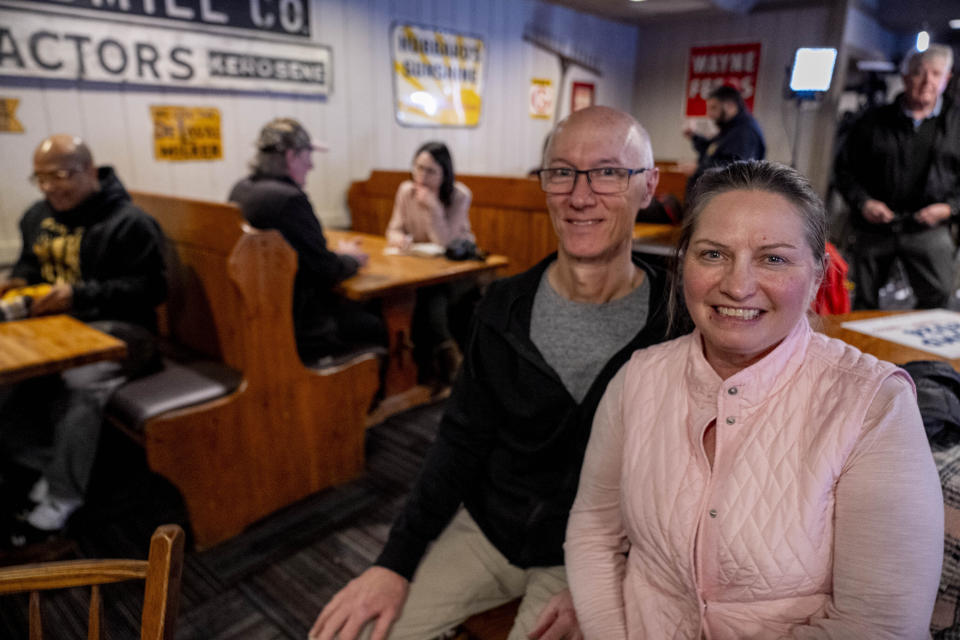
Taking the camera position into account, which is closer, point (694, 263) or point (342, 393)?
point (694, 263)

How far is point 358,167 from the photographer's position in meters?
4.67

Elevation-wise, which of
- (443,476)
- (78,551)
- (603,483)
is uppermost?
(603,483)

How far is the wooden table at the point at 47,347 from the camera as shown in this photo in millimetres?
1677

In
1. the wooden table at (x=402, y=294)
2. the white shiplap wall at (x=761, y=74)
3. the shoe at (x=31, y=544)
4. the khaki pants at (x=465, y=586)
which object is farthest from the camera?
the white shiplap wall at (x=761, y=74)

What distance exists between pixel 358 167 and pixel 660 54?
4315mm

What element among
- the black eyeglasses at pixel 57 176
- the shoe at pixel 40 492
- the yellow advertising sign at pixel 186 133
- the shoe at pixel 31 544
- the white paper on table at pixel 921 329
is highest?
the yellow advertising sign at pixel 186 133

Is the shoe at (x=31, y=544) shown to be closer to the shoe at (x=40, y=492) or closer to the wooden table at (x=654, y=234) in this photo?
the shoe at (x=40, y=492)

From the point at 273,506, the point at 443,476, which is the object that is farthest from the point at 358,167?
the point at 443,476

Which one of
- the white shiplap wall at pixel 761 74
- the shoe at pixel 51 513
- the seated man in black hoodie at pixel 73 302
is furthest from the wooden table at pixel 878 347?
the white shiplap wall at pixel 761 74

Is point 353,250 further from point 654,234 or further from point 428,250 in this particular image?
point 654,234

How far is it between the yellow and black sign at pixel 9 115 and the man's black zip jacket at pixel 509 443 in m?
2.93

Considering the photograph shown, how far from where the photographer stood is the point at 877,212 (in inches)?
113

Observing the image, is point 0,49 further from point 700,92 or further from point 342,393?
point 700,92

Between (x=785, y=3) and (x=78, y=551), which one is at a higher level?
(x=785, y=3)
